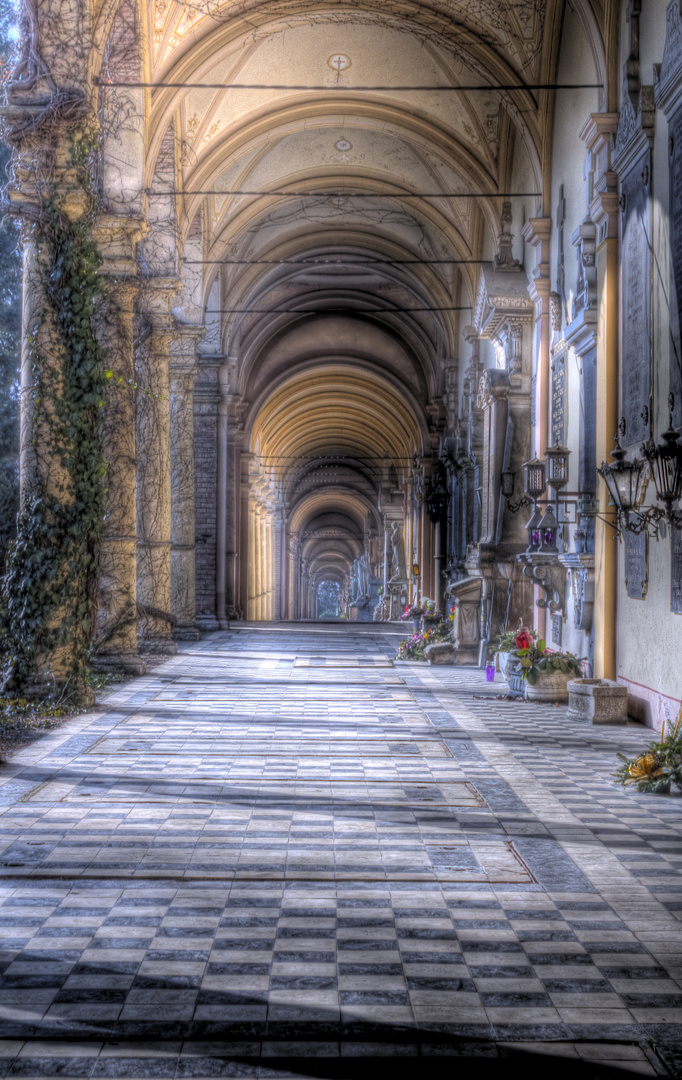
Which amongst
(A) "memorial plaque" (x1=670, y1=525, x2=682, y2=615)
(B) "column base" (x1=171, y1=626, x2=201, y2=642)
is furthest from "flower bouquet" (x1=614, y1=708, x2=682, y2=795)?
(B) "column base" (x1=171, y1=626, x2=201, y2=642)

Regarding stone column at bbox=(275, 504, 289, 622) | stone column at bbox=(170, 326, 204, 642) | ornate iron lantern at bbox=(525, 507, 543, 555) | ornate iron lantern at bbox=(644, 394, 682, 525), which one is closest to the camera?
ornate iron lantern at bbox=(644, 394, 682, 525)

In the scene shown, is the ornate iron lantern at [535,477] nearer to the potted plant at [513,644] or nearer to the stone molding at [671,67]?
the potted plant at [513,644]

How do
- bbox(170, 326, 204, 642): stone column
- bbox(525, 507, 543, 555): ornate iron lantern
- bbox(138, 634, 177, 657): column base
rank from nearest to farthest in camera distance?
bbox(525, 507, 543, 555): ornate iron lantern, bbox(138, 634, 177, 657): column base, bbox(170, 326, 204, 642): stone column

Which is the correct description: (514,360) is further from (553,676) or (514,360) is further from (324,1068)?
(324,1068)

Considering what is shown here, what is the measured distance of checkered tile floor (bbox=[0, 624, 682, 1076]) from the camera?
10.5 ft

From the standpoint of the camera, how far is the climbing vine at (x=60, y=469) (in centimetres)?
935

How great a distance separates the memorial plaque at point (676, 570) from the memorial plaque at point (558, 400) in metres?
4.62

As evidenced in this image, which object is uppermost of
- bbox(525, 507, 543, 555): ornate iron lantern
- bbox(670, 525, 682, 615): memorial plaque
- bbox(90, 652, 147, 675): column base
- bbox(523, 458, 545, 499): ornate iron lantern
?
bbox(523, 458, 545, 499): ornate iron lantern

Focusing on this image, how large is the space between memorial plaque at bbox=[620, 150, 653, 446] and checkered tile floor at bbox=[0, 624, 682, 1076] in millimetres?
2754

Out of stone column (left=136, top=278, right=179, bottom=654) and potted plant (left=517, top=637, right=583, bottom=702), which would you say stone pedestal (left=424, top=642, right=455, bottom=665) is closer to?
stone column (left=136, top=278, right=179, bottom=654)

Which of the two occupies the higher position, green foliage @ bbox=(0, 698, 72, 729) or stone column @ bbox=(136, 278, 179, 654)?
stone column @ bbox=(136, 278, 179, 654)

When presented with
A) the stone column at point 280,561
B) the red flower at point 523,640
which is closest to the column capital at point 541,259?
the red flower at point 523,640

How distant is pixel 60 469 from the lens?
9.52 m

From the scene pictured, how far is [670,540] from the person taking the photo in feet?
26.3
